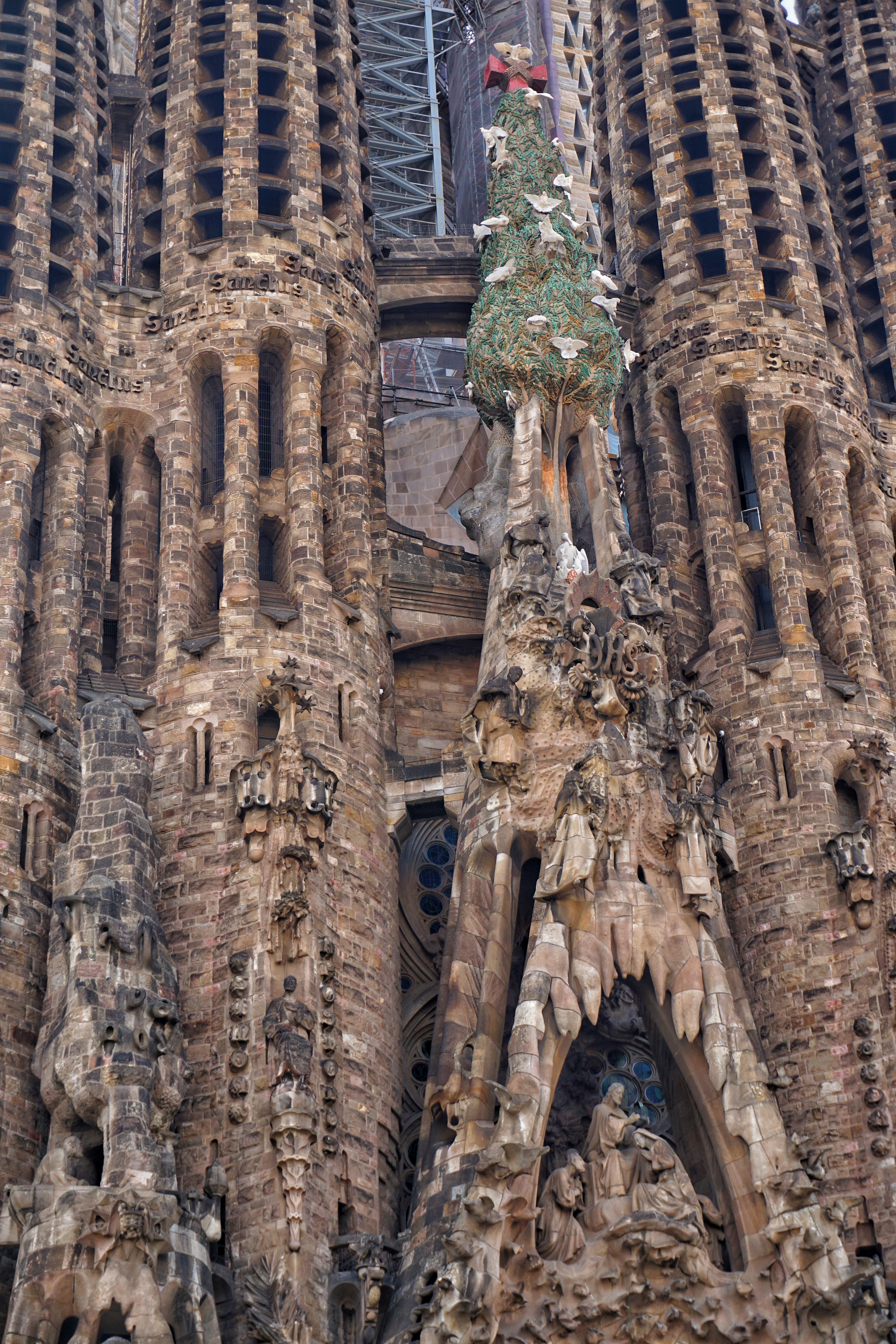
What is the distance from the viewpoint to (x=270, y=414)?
134 ft

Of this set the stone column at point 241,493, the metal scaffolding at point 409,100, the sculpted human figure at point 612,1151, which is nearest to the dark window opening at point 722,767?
the stone column at point 241,493

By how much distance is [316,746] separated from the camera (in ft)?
120

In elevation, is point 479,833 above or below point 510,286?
below

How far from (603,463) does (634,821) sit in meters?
6.84

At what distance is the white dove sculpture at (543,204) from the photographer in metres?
41.3

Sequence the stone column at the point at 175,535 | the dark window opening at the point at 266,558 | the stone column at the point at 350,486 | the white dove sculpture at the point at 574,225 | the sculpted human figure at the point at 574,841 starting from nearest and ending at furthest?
1. the sculpted human figure at the point at 574,841
2. the stone column at the point at 175,535
3. the stone column at the point at 350,486
4. the dark window opening at the point at 266,558
5. the white dove sculpture at the point at 574,225

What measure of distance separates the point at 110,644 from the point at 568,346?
24.6 feet

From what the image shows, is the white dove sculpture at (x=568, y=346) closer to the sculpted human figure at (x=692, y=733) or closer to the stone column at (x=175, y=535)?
the stone column at (x=175, y=535)

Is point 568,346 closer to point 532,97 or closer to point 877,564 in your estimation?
point 532,97

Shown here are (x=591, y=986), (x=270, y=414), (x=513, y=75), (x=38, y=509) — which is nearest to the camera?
(x=591, y=986)

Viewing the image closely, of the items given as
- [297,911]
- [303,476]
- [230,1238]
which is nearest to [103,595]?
[303,476]

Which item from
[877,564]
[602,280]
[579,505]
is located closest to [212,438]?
[579,505]

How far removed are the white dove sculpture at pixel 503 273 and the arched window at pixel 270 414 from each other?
3.24m

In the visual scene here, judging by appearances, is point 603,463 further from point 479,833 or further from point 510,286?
point 479,833
